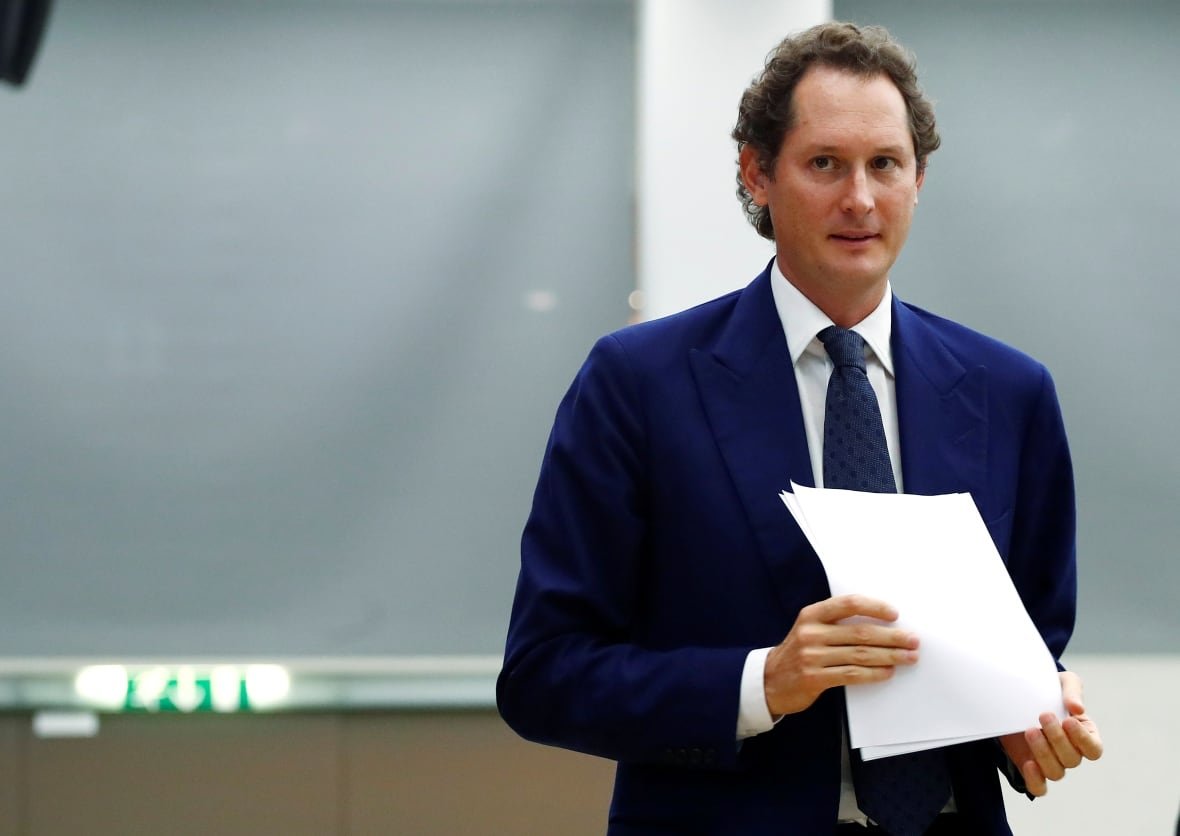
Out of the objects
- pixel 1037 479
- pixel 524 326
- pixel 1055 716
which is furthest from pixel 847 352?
pixel 524 326

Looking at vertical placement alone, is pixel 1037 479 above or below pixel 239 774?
above

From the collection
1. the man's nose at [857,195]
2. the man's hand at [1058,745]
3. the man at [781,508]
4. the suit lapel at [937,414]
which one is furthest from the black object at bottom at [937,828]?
the man's nose at [857,195]

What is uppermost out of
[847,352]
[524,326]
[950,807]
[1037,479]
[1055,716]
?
[524,326]

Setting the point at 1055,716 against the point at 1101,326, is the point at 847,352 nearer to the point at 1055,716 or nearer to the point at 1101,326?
the point at 1055,716

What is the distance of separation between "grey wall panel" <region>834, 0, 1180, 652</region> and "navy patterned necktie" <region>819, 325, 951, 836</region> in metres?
2.06

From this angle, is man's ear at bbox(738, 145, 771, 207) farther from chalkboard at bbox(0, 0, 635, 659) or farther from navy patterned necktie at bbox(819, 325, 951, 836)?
chalkboard at bbox(0, 0, 635, 659)

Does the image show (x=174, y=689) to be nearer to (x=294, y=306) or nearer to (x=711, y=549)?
(x=294, y=306)

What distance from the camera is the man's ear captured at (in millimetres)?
1481

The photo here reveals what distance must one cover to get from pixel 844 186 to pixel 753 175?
0.18 metres

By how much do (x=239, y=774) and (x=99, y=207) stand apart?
4.67 feet

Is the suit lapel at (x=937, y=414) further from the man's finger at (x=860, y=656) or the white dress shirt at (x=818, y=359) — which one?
the man's finger at (x=860, y=656)

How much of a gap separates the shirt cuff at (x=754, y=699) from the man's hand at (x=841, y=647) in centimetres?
4

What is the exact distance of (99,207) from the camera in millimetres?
3143

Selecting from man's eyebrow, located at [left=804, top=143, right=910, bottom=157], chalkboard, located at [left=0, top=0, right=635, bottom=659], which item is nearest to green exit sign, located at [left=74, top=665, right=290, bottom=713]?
chalkboard, located at [left=0, top=0, right=635, bottom=659]
